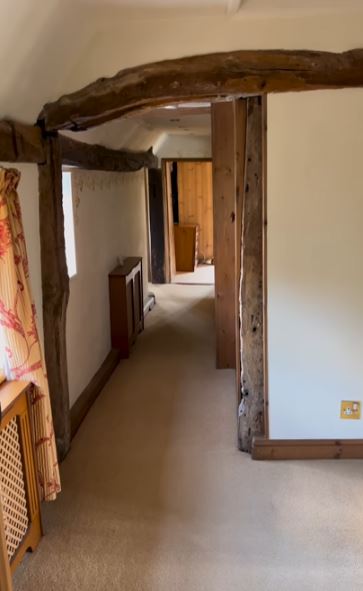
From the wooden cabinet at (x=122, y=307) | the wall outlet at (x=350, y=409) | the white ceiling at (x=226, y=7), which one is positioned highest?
the white ceiling at (x=226, y=7)

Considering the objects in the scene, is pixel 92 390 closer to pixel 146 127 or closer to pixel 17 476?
pixel 17 476

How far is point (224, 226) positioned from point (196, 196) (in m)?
5.50

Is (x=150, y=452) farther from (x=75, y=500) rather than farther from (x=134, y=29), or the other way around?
(x=134, y=29)

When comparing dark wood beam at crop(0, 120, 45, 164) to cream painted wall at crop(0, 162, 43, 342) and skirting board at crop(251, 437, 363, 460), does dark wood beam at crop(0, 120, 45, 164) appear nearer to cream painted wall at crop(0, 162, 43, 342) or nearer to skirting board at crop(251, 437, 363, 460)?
cream painted wall at crop(0, 162, 43, 342)

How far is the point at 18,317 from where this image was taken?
2398 millimetres

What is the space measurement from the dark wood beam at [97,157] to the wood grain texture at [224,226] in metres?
0.92

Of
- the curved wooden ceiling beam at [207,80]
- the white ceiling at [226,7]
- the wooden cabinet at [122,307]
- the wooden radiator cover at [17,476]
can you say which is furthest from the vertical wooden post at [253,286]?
the wooden cabinet at [122,307]

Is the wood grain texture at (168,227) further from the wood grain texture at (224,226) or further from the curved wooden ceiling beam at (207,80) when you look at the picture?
the curved wooden ceiling beam at (207,80)

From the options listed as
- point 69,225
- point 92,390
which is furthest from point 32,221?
point 92,390

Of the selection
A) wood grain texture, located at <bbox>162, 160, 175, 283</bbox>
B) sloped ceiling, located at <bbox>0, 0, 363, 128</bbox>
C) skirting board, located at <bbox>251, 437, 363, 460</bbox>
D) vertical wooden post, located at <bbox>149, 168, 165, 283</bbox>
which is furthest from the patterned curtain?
wood grain texture, located at <bbox>162, 160, 175, 283</bbox>

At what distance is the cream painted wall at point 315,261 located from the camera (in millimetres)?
2840

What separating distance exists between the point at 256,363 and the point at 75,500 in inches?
48.8

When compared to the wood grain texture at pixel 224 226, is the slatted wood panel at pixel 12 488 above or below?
below

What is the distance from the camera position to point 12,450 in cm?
233
